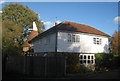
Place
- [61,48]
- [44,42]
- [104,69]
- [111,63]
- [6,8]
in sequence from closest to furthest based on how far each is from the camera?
[61,48] < [104,69] < [111,63] < [44,42] < [6,8]

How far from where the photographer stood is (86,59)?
16.0 metres

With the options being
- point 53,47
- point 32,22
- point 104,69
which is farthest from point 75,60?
point 32,22

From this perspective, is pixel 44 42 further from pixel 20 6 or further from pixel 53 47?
pixel 20 6

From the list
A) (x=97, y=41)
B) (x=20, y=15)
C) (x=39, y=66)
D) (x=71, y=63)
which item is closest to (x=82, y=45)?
(x=97, y=41)

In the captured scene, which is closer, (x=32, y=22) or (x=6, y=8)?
(x=6, y=8)

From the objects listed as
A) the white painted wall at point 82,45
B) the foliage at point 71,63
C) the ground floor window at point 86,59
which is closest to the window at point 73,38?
the white painted wall at point 82,45

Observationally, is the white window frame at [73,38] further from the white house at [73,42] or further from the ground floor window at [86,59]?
the ground floor window at [86,59]

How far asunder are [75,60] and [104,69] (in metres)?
5.19

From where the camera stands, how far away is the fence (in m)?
11.1

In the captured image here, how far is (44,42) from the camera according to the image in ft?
60.2

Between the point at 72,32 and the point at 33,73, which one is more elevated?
the point at 72,32

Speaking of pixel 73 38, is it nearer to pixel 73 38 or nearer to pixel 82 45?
pixel 73 38

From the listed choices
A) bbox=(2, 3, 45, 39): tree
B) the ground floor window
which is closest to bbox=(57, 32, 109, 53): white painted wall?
the ground floor window

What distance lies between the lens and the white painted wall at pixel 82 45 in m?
14.9
